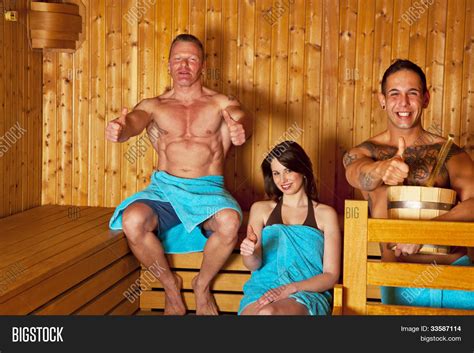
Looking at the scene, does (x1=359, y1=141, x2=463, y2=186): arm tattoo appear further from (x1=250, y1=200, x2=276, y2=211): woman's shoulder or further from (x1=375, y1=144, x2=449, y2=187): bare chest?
(x1=250, y1=200, x2=276, y2=211): woman's shoulder

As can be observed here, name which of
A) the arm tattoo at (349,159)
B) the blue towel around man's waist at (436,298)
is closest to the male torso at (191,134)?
the arm tattoo at (349,159)

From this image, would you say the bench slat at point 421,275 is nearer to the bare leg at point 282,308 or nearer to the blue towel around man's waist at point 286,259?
the bare leg at point 282,308

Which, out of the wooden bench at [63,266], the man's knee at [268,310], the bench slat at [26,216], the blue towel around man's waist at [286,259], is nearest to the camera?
the wooden bench at [63,266]

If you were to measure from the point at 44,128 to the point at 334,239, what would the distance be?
8.18 feet

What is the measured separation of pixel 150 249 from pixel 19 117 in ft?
4.64

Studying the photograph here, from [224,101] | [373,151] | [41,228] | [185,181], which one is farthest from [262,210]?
[41,228]

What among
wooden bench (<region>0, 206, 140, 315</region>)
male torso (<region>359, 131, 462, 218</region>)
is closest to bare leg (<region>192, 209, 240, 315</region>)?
wooden bench (<region>0, 206, 140, 315</region>)

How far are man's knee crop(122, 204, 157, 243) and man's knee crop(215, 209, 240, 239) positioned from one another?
0.34 m

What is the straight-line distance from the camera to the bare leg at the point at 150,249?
3293mm

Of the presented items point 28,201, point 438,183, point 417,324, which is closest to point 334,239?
point 438,183

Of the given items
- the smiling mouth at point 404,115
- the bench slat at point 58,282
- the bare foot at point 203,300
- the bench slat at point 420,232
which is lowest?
the bare foot at point 203,300

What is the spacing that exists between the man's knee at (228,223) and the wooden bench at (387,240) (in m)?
1.31

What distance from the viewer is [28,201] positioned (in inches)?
174

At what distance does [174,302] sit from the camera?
11.2 feet
